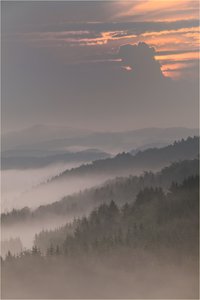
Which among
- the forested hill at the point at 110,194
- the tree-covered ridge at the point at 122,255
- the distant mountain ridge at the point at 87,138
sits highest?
the distant mountain ridge at the point at 87,138

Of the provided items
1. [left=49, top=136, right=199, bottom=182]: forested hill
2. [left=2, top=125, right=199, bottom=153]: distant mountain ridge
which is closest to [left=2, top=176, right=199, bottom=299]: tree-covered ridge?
[left=49, top=136, right=199, bottom=182]: forested hill

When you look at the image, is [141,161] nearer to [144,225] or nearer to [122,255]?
[122,255]

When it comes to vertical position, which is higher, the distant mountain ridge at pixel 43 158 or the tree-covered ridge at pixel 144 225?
the distant mountain ridge at pixel 43 158

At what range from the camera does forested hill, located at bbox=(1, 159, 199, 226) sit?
44.9m

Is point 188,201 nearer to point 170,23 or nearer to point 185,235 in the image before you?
point 185,235

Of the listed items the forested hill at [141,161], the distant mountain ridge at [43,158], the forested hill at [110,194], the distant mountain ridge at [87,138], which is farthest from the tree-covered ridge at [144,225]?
the distant mountain ridge at [87,138]

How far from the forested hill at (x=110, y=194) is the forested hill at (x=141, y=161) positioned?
0.70m

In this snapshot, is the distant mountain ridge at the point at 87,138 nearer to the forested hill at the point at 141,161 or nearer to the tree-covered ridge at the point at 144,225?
the forested hill at the point at 141,161

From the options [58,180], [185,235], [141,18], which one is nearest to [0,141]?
[58,180]

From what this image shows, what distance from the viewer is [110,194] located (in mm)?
47000

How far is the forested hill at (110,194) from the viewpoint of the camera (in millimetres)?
44906

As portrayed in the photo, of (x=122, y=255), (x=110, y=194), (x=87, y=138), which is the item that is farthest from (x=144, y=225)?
(x=87, y=138)

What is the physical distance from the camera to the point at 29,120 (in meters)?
41.3

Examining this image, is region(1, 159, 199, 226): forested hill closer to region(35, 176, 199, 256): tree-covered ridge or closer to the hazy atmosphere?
the hazy atmosphere
